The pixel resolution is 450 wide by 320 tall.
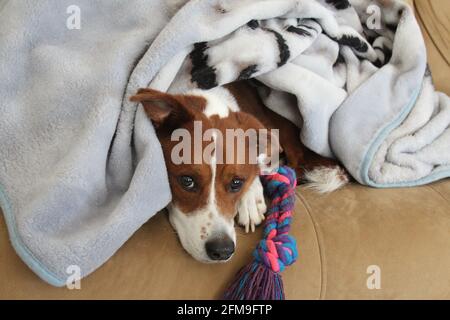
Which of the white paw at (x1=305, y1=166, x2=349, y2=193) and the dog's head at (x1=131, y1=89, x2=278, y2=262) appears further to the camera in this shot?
the white paw at (x1=305, y1=166, x2=349, y2=193)

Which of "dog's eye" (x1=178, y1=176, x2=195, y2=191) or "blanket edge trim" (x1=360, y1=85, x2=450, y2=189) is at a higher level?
"dog's eye" (x1=178, y1=176, x2=195, y2=191)

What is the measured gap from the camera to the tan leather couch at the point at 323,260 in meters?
0.82

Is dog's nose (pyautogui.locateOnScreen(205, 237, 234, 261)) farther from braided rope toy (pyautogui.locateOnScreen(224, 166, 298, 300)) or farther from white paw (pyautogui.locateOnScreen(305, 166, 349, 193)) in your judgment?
white paw (pyautogui.locateOnScreen(305, 166, 349, 193))

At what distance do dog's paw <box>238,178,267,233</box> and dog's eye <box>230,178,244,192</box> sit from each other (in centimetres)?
2

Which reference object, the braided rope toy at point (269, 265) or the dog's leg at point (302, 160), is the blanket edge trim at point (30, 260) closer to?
the braided rope toy at point (269, 265)

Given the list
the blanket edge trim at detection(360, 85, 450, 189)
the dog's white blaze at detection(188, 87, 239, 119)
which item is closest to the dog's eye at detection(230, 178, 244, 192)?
the dog's white blaze at detection(188, 87, 239, 119)

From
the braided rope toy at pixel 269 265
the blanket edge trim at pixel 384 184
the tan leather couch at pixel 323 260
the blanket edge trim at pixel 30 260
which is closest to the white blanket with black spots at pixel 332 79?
the blanket edge trim at pixel 384 184

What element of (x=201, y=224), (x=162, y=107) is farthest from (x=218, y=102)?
(x=201, y=224)

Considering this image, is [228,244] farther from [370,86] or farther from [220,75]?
[370,86]

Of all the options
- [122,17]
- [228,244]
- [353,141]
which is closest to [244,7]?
[122,17]

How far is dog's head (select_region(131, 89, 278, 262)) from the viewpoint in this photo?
2.95 ft

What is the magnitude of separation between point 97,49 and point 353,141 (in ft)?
1.89

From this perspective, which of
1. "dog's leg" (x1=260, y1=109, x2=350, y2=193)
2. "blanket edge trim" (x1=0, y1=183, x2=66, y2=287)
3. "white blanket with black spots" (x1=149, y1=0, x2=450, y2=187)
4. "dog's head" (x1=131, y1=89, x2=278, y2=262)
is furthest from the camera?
"dog's leg" (x1=260, y1=109, x2=350, y2=193)

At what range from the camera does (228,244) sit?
872 millimetres
